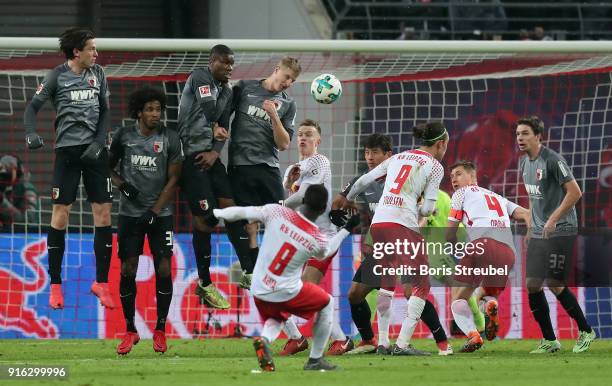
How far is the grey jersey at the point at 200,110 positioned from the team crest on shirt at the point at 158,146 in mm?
279

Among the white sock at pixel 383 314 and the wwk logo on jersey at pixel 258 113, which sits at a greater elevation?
the wwk logo on jersey at pixel 258 113

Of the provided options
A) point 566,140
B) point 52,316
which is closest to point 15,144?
point 52,316

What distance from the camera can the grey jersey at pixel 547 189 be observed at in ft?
39.7

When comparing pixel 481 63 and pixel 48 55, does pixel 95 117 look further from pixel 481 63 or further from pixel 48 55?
pixel 481 63

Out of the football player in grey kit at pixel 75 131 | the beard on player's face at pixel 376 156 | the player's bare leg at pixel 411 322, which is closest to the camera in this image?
the player's bare leg at pixel 411 322

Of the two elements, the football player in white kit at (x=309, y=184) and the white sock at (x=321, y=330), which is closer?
the white sock at (x=321, y=330)

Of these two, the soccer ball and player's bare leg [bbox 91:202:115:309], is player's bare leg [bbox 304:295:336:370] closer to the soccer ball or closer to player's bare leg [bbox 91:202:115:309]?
player's bare leg [bbox 91:202:115:309]

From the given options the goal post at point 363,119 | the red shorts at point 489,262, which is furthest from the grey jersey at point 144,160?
the red shorts at point 489,262

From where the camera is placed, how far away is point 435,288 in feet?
48.8

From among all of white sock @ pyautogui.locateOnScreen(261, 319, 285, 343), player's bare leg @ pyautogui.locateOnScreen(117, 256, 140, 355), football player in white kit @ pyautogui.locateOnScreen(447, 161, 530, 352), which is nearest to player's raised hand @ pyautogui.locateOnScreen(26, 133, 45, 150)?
player's bare leg @ pyautogui.locateOnScreen(117, 256, 140, 355)

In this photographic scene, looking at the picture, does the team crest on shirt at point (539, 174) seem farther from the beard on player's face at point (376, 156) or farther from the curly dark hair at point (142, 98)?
the curly dark hair at point (142, 98)

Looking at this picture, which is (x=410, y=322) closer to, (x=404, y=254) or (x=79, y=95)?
(x=404, y=254)

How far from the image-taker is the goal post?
13453 mm

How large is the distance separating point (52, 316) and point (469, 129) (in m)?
5.59
